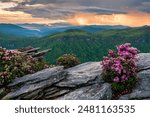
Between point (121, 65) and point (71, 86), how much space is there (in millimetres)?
3863

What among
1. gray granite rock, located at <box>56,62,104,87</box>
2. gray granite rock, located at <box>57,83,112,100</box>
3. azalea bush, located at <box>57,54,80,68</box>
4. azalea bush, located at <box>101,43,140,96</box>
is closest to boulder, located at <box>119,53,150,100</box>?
azalea bush, located at <box>101,43,140,96</box>

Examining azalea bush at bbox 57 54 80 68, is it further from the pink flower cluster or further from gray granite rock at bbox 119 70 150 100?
gray granite rock at bbox 119 70 150 100

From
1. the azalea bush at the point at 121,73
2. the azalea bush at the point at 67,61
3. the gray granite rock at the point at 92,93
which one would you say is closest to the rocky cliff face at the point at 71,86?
the gray granite rock at the point at 92,93

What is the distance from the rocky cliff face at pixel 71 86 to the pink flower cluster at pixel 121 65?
2.65ft

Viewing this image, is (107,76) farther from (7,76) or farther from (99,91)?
(7,76)

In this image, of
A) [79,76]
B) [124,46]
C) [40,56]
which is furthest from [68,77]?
[40,56]

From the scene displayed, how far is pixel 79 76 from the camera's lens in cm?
2597

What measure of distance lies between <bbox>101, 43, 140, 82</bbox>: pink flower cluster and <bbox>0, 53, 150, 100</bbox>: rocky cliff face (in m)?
0.81

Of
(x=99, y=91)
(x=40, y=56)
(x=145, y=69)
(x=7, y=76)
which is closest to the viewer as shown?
(x=99, y=91)

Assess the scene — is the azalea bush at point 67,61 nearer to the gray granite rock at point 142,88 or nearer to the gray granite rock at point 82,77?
the gray granite rock at point 82,77

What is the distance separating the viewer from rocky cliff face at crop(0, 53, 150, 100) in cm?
2270

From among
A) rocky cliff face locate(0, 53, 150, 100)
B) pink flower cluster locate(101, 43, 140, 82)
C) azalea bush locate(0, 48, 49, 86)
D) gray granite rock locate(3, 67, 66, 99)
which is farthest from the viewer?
azalea bush locate(0, 48, 49, 86)

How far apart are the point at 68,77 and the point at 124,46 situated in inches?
191

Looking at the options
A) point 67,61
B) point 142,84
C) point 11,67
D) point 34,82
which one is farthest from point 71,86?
point 67,61
